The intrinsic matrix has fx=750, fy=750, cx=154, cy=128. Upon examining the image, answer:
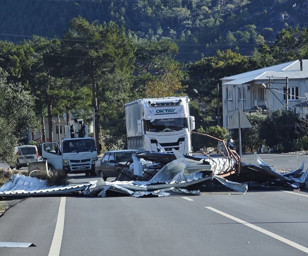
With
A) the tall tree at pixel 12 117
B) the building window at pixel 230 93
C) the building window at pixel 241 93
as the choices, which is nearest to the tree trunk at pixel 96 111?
the building window at pixel 230 93

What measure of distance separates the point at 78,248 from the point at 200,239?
1995 mm

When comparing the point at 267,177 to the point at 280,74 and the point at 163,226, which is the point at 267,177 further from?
the point at 280,74

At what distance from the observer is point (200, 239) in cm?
1199

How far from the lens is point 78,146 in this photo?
39.5m

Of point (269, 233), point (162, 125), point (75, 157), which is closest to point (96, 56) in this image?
point (75, 157)

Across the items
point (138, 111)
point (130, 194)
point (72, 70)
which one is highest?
point (72, 70)

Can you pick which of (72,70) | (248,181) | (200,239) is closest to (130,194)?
(248,181)

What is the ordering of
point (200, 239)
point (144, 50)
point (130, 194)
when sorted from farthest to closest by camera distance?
point (144, 50), point (130, 194), point (200, 239)

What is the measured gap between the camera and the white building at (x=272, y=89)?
7025cm

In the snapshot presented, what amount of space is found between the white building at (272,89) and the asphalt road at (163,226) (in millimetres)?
48172

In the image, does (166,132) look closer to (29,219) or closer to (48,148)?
(48,148)

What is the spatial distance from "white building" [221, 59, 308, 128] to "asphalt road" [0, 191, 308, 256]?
48.2 m

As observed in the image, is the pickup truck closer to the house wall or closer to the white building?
the house wall

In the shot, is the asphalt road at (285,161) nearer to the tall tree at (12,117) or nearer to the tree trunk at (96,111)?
the tall tree at (12,117)
